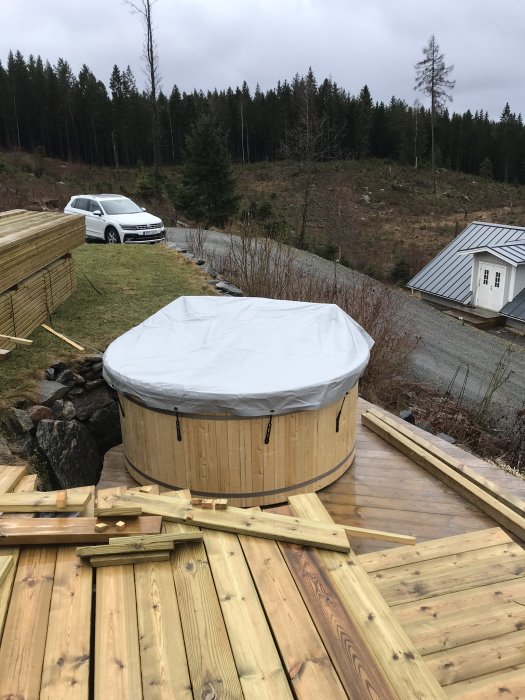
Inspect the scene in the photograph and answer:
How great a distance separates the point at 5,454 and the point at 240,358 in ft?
6.72

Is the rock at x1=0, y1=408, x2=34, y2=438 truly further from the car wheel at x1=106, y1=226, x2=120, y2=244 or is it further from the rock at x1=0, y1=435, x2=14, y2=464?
the car wheel at x1=106, y1=226, x2=120, y2=244

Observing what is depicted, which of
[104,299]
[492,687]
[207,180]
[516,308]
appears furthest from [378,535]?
[207,180]

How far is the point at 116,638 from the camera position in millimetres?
1720

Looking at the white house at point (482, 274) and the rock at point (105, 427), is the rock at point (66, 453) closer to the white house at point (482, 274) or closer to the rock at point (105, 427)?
the rock at point (105, 427)

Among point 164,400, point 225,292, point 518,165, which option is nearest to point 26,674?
point 164,400

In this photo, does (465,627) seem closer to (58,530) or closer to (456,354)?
(58,530)

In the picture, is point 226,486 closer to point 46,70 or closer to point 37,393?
point 37,393

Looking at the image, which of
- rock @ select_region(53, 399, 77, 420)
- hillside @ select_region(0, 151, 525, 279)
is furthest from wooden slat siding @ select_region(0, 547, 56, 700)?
hillside @ select_region(0, 151, 525, 279)

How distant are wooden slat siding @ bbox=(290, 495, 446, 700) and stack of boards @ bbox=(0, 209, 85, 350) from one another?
12.7 ft

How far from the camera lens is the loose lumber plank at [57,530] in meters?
2.09

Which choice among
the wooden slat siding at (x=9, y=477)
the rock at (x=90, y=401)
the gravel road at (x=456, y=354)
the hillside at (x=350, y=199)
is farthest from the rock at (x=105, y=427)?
the hillside at (x=350, y=199)

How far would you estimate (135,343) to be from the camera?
4.89m

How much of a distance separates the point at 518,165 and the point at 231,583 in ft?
192

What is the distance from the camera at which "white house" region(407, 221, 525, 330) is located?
16.5m
